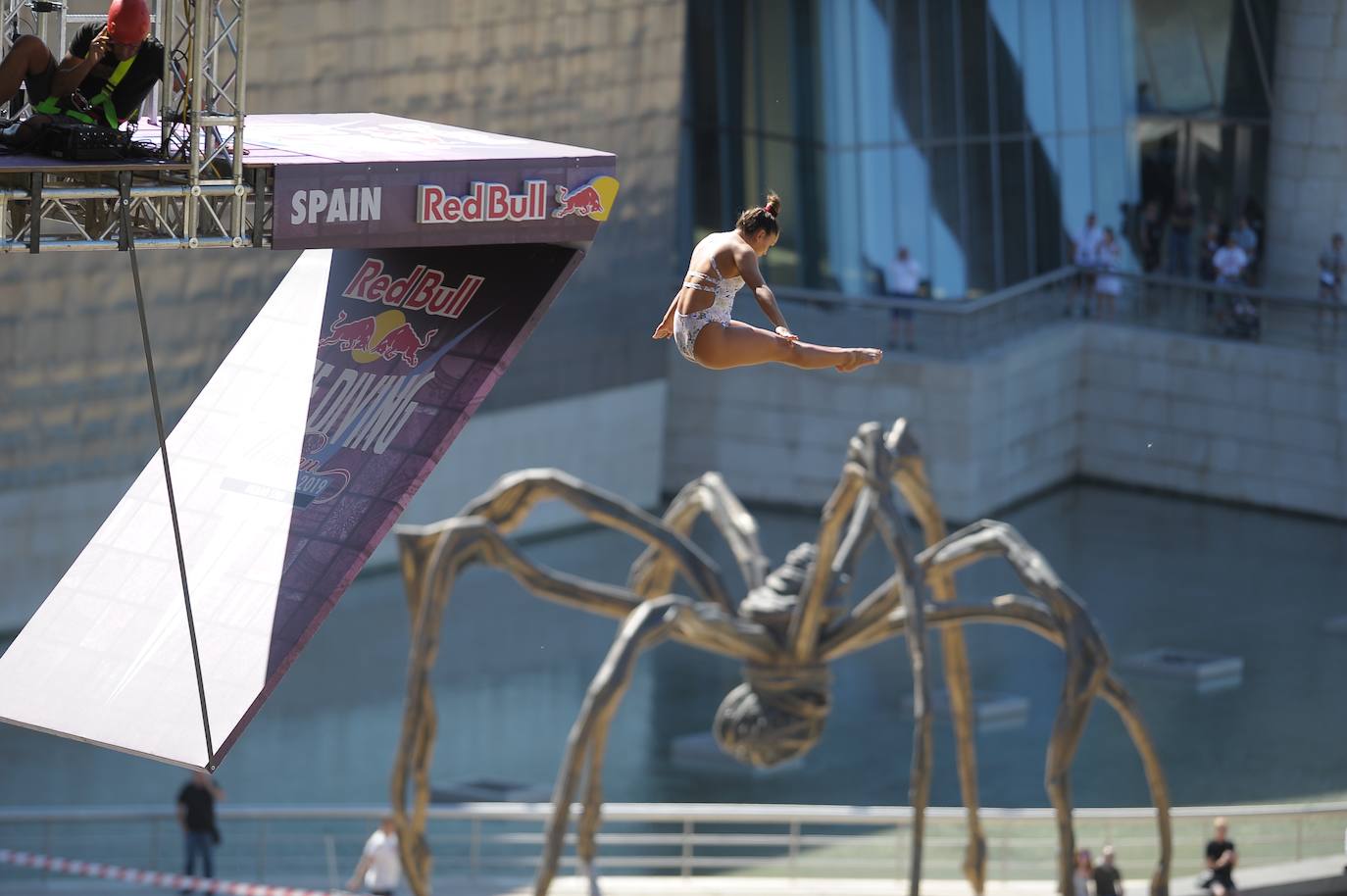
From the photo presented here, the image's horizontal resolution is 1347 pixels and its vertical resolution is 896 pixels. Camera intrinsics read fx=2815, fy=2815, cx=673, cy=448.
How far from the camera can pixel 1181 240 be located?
187 feet

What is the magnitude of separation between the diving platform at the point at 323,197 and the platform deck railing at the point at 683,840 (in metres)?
10.0

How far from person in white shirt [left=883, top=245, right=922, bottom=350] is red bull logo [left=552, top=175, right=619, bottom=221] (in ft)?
91.3

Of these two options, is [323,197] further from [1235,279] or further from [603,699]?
[1235,279]

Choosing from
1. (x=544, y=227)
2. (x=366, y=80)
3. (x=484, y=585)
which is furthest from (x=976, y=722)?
(x=544, y=227)

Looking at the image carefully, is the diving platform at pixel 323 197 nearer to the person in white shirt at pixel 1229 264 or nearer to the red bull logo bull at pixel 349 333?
the red bull logo bull at pixel 349 333

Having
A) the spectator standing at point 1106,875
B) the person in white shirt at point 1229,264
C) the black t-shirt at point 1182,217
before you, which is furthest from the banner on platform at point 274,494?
the black t-shirt at point 1182,217

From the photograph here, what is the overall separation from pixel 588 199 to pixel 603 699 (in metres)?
6.04

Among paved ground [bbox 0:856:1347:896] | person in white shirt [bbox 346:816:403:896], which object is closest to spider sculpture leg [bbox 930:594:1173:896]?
paved ground [bbox 0:856:1347:896]

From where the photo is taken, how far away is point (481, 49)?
4744cm

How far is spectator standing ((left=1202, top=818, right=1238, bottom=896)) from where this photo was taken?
30625 millimetres

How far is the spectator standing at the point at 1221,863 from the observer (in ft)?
100

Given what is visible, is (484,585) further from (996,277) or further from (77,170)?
(77,170)

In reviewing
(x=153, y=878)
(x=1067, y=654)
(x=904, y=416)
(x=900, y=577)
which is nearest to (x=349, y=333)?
(x=900, y=577)

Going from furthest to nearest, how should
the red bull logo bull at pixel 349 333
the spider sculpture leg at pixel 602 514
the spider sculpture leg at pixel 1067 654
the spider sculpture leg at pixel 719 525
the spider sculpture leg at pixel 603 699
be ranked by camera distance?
1. the spider sculpture leg at pixel 719 525
2. the spider sculpture leg at pixel 602 514
3. the spider sculpture leg at pixel 1067 654
4. the spider sculpture leg at pixel 603 699
5. the red bull logo bull at pixel 349 333
